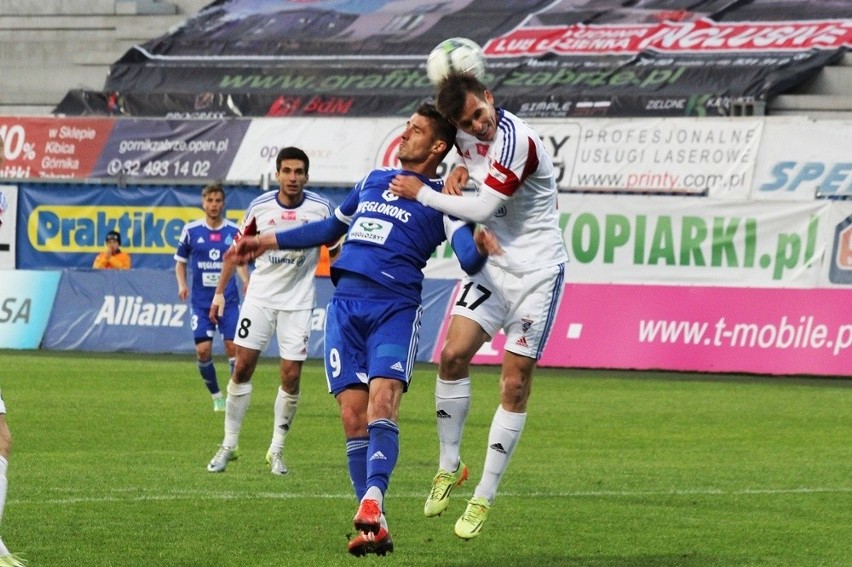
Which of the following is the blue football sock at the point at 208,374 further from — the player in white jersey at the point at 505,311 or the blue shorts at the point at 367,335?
the blue shorts at the point at 367,335

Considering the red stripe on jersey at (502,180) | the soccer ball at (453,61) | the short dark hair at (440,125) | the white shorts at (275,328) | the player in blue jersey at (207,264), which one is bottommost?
the player in blue jersey at (207,264)

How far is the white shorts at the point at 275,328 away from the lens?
13172 mm

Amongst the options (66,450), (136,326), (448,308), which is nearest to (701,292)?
(448,308)

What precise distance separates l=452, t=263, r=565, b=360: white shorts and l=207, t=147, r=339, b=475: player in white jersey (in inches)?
115

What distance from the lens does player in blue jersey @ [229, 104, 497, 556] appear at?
28.2 ft

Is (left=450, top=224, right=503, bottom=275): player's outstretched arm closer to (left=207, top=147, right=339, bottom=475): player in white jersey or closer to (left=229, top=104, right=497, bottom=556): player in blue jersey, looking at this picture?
(left=229, top=104, right=497, bottom=556): player in blue jersey

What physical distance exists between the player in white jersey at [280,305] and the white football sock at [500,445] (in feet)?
10.5

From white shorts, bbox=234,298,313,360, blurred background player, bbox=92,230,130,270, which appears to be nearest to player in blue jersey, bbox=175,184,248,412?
white shorts, bbox=234,298,313,360

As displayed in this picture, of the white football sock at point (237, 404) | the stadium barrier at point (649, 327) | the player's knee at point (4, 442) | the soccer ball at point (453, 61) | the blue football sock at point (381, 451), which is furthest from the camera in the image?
the stadium barrier at point (649, 327)

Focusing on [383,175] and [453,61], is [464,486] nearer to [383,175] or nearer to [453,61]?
[383,175]

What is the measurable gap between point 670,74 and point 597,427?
58.0ft

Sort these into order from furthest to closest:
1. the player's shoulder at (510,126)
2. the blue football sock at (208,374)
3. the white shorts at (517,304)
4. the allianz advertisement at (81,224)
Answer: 1. the allianz advertisement at (81,224)
2. the blue football sock at (208,374)
3. the white shorts at (517,304)
4. the player's shoulder at (510,126)

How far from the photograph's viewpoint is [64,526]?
9.66m

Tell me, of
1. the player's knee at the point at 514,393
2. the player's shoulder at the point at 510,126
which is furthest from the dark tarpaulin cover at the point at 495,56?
the player's shoulder at the point at 510,126
